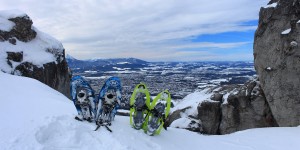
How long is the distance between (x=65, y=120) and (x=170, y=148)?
4.29 meters

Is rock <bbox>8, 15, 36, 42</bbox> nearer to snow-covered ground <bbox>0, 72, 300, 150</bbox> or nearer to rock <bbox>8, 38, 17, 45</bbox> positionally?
rock <bbox>8, 38, 17, 45</bbox>

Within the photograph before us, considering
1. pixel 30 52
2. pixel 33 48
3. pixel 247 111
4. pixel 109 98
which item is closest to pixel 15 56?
pixel 30 52

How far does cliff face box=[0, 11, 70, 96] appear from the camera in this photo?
30.4 meters

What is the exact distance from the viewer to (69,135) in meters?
11.2

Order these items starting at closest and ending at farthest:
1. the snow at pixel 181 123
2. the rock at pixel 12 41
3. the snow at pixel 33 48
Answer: the snow at pixel 33 48
the rock at pixel 12 41
the snow at pixel 181 123

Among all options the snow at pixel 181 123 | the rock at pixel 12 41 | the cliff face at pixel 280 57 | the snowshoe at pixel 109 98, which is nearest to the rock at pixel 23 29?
the rock at pixel 12 41

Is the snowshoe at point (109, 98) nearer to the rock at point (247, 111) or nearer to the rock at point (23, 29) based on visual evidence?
the rock at point (247, 111)

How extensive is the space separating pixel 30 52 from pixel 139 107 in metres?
22.1

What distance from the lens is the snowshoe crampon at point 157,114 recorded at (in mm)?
13711

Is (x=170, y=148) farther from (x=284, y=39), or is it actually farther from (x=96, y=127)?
(x=284, y=39)

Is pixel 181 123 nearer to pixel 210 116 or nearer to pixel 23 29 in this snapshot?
pixel 210 116

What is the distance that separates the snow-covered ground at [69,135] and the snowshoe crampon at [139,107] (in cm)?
36

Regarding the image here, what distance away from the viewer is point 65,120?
1236cm

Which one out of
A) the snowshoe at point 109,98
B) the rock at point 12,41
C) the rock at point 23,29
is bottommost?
the snowshoe at point 109,98
